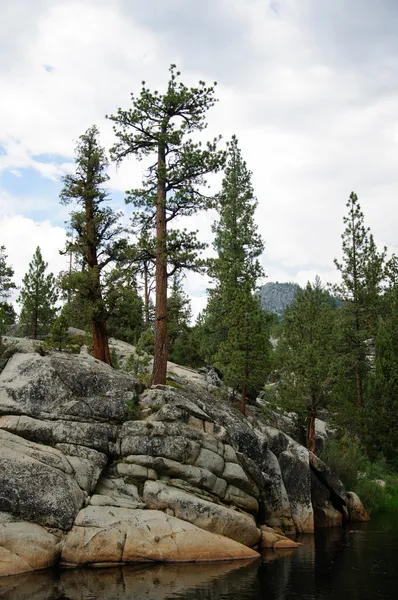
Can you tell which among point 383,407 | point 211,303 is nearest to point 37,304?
point 211,303

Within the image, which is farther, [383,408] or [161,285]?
[383,408]

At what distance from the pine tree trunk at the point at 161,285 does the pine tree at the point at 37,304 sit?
1812cm

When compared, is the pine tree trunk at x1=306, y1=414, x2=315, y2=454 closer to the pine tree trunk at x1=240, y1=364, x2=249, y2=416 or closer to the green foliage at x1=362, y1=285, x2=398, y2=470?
the pine tree trunk at x1=240, y1=364, x2=249, y2=416

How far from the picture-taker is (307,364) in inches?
1347

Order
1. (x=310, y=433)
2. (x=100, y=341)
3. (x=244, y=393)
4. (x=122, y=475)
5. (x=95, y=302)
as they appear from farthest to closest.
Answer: (x=310, y=433)
(x=244, y=393)
(x=100, y=341)
(x=95, y=302)
(x=122, y=475)

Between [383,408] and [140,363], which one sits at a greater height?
[140,363]

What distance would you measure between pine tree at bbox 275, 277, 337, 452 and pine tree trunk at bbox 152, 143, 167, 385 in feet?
32.5

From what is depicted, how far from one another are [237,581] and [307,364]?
1863 centimetres

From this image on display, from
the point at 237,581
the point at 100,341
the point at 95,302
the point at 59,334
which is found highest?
the point at 95,302

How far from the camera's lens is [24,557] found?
56.4 feet

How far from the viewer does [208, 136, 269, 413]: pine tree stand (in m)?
32.7

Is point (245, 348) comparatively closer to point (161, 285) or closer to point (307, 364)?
point (307, 364)

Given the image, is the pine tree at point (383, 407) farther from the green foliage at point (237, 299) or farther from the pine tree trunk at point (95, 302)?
the pine tree trunk at point (95, 302)

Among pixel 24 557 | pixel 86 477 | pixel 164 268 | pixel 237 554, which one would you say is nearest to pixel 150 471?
pixel 86 477
